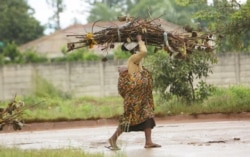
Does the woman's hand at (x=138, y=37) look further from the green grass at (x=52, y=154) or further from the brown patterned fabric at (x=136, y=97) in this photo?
the green grass at (x=52, y=154)

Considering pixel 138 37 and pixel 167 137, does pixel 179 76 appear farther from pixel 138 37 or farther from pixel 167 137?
pixel 138 37

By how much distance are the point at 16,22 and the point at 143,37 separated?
142 ft

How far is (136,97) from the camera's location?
412 inches

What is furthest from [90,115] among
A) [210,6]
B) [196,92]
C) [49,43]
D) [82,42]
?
[49,43]

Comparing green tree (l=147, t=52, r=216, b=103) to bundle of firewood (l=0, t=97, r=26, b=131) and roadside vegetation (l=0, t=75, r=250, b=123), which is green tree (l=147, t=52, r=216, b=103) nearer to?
roadside vegetation (l=0, t=75, r=250, b=123)

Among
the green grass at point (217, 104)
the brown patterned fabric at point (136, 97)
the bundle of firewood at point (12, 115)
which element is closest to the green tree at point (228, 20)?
the green grass at point (217, 104)

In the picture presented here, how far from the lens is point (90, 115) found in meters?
18.2

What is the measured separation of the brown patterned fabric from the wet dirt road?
0.54 m

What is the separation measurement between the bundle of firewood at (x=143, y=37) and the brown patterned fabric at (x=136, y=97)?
1.95 ft

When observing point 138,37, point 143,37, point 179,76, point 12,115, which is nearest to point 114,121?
point 179,76

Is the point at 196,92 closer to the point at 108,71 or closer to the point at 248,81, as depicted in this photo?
the point at 248,81

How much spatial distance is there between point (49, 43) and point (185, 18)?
1352 centimetres

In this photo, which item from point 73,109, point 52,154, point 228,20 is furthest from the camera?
point 73,109

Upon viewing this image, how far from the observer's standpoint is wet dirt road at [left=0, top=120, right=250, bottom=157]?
32.1 feet
